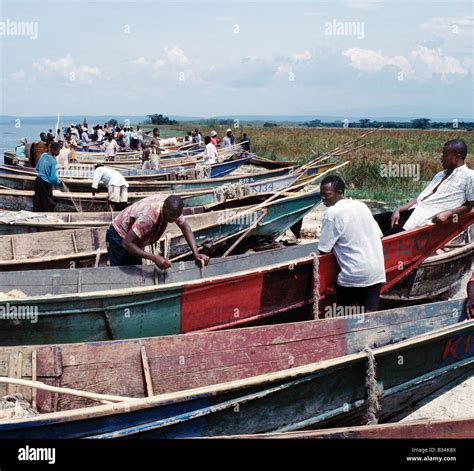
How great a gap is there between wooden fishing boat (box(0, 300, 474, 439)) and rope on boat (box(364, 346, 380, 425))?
0.01m

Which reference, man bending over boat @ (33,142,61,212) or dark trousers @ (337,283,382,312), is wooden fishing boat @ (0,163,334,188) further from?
dark trousers @ (337,283,382,312)

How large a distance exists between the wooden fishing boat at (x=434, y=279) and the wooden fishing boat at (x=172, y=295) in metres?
0.53

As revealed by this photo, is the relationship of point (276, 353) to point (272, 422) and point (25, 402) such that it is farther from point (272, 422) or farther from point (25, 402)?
point (25, 402)

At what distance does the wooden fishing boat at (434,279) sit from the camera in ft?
23.6

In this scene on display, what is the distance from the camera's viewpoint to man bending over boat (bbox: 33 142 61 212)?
10352mm

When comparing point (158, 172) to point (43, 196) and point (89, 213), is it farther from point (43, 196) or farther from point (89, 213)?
→ point (89, 213)

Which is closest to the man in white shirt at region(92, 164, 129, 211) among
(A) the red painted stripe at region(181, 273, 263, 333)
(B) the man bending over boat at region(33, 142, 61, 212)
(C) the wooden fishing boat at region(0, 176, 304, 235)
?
(C) the wooden fishing boat at region(0, 176, 304, 235)

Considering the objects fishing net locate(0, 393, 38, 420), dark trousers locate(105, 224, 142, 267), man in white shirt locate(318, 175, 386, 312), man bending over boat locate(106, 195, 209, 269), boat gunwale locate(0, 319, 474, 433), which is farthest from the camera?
dark trousers locate(105, 224, 142, 267)

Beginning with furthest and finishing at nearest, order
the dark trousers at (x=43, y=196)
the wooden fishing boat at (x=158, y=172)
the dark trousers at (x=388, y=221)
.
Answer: the wooden fishing boat at (x=158, y=172), the dark trousers at (x=43, y=196), the dark trousers at (x=388, y=221)

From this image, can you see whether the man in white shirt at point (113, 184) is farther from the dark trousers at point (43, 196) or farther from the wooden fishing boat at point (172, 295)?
the wooden fishing boat at point (172, 295)

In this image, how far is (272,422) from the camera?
13.5ft

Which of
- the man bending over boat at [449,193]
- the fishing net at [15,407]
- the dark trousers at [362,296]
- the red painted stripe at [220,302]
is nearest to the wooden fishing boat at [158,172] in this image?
the man bending over boat at [449,193]

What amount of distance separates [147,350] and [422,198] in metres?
3.93
